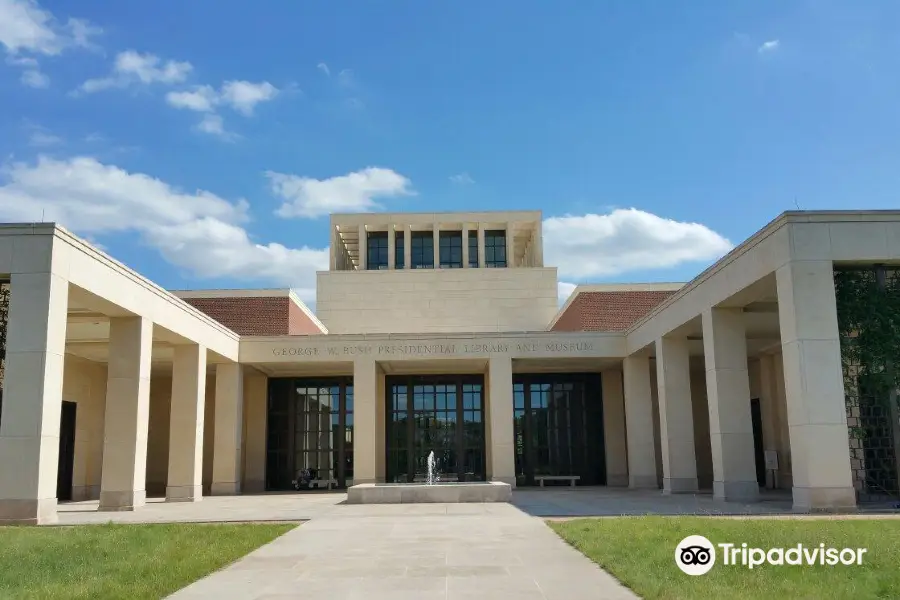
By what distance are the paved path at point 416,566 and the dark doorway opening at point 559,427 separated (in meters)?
20.7

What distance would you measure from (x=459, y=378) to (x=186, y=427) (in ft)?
44.7

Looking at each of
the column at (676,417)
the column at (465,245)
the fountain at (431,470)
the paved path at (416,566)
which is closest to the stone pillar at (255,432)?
the fountain at (431,470)

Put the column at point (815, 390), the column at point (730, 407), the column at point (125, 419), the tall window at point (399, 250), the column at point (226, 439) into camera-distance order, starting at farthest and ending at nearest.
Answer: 1. the tall window at point (399, 250)
2. the column at point (226, 439)
3. the column at point (125, 419)
4. the column at point (730, 407)
5. the column at point (815, 390)

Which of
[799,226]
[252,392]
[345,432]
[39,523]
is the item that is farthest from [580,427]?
[39,523]

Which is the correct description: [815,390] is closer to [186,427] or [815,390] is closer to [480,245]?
[186,427]

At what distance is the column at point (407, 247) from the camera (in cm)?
5491

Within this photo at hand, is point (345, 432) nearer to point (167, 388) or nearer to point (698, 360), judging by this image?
point (167, 388)

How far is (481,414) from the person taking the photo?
38.4 m

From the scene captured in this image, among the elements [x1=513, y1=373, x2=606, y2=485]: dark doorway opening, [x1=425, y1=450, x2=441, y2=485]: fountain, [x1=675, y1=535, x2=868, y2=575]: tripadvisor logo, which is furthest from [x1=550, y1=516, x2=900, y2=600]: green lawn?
[x1=513, y1=373, x2=606, y2=485]: dark doorway opening

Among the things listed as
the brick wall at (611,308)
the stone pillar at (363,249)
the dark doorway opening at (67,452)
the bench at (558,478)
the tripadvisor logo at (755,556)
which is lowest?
the bench at (558,478)

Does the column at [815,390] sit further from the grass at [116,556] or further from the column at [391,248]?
the column at [391,248]

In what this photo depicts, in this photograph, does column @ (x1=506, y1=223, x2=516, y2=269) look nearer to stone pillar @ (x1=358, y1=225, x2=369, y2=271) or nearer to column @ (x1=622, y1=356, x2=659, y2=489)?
stone pillar @ (x1=358, y1=225, x2=369, y2=271)

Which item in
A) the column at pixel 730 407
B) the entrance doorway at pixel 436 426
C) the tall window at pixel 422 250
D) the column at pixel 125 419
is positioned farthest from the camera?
the tall window at pixel 422 250

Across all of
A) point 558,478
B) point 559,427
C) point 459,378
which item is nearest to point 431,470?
→ point 459,378
